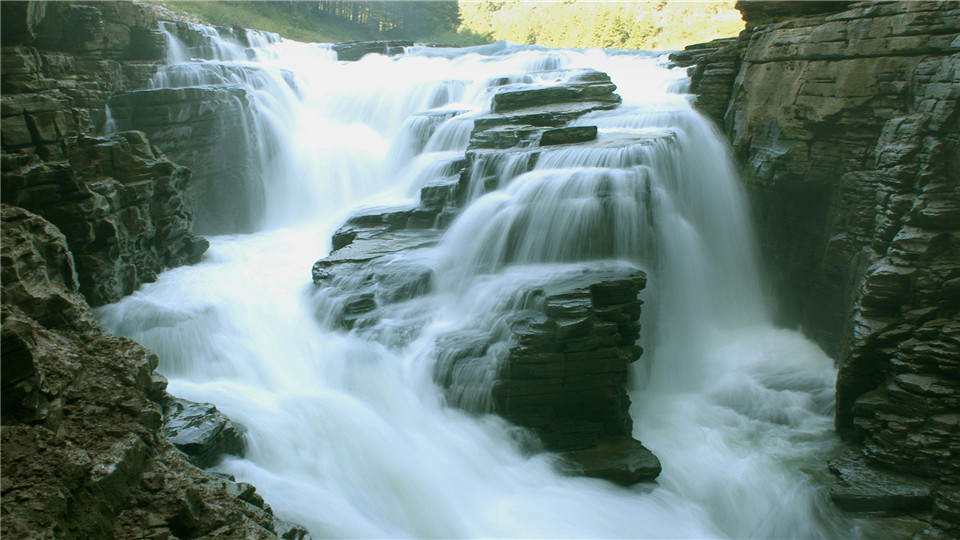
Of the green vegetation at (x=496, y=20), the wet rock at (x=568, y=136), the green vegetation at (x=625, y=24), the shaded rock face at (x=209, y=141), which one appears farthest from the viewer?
the green vegetation at (x=625, y=24)

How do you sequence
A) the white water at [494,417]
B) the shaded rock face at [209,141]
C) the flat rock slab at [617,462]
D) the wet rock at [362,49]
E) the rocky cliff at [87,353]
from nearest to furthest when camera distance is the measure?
the rocky cliff at [87,353], the white water at [494,417], the flat rock slab at [617,462], the shaded rock face at [209,141], the wet rock at [362,49]

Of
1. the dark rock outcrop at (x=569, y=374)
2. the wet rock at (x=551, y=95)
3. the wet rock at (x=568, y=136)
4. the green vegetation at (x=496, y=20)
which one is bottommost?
the dark rock outcrop at (x=569, y=374)

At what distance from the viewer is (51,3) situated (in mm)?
11680

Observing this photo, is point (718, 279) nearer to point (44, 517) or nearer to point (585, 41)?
point (44, 517)

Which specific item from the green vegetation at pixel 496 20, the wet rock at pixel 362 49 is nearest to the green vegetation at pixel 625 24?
the green vegetation at pixel 496 20

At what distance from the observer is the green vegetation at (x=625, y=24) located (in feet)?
93.4

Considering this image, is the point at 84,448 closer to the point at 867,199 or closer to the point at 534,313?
the point at 534,313

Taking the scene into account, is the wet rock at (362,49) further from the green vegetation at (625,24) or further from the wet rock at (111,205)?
the wet rock at (111,205)

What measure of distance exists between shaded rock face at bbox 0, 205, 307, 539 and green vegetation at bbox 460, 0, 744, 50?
2725 centimetres

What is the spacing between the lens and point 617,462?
629cm

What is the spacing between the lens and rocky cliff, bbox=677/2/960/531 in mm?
6258

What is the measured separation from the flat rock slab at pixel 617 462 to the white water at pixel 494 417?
128 millimetres

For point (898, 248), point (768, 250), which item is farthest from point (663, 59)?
point (898, 248)

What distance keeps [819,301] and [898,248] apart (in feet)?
8.85
